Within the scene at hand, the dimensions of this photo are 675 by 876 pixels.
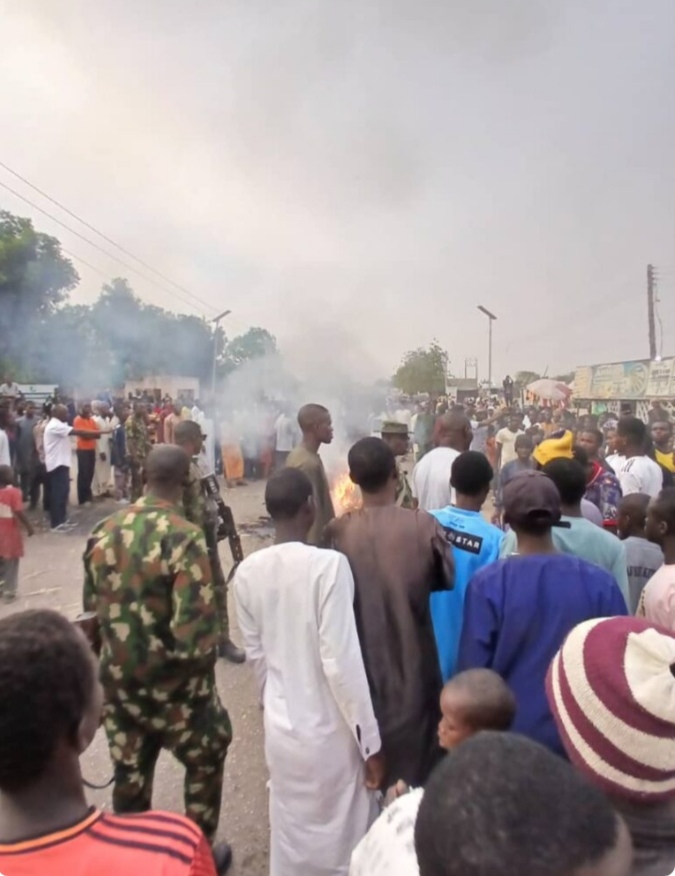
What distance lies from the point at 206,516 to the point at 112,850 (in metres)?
3.61

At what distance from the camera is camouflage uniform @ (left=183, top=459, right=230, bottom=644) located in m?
4.39

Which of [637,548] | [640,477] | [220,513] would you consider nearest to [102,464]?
[220,513]

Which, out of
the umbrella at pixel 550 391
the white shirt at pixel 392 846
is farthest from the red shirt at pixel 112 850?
the umbrella at pixel 550 391

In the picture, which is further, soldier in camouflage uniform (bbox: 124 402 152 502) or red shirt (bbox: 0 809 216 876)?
soldier in camouflage uniform (bbox: 124 402 152 502)

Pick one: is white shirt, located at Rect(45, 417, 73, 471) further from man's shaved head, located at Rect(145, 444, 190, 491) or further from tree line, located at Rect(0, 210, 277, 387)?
tree line, located at Rect(0, 210, 277, 387)

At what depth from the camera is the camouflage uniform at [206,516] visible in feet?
14.4

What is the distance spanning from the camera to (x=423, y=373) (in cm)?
3497

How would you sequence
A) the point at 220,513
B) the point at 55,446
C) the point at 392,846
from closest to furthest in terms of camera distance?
the point at 392,846
the point at 220,513
the point at 55,446

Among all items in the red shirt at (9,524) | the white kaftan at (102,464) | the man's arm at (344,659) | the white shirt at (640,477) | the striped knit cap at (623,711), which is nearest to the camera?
the striped knit cap at (623,711)

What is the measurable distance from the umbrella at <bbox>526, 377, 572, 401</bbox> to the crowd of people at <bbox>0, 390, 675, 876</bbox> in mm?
20390

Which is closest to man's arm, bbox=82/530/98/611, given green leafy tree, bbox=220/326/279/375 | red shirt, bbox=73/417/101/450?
red shirt, bbox=73/417/101/450

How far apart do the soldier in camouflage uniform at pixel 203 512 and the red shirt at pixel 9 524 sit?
7.36 feet

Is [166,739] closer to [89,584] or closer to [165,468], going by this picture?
[89,584]

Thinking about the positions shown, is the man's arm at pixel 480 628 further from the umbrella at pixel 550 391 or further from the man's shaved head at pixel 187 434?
the umbrella at pixel 550 391
